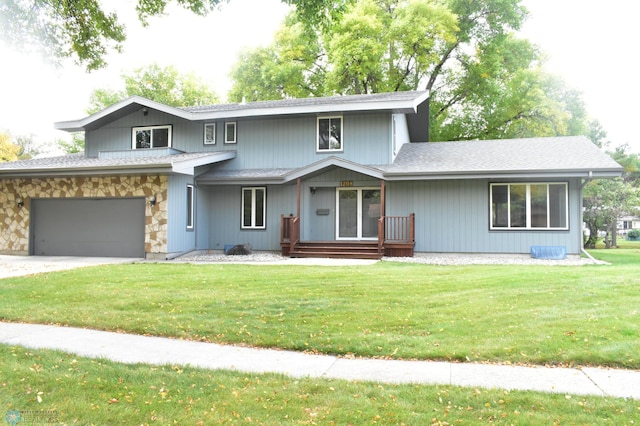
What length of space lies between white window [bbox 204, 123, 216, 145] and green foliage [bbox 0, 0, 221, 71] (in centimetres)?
775

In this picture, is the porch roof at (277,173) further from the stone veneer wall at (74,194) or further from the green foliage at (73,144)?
the green foliage at (73,144)

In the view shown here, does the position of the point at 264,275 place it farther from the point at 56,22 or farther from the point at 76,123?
the point at 76,123

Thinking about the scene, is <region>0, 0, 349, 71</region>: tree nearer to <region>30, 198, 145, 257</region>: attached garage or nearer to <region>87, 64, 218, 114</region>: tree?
<region>30, 198, 145, 257</region>: attached garage

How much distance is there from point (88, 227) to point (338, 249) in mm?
8316

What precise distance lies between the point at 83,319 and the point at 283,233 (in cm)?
963

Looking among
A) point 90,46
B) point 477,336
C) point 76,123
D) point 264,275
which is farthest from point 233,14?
point 76,123

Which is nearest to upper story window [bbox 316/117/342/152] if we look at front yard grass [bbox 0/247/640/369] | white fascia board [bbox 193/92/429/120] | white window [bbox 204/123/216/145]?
white fascia board [bbox 193/92/429/120]

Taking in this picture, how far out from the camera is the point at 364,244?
15.5 metres

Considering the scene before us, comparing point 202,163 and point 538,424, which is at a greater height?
point 202,163

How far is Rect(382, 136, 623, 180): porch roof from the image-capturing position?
564 inches

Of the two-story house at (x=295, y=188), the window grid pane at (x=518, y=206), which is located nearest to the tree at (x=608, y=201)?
the two-story house at (x=295, y=188)

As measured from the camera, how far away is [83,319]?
6.71 m

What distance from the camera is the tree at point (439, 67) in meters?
26.6

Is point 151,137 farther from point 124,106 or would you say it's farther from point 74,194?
point 74,194
